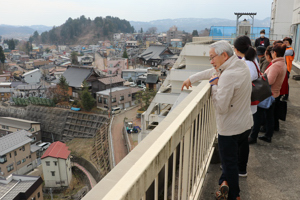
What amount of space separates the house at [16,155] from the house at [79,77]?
8532mm

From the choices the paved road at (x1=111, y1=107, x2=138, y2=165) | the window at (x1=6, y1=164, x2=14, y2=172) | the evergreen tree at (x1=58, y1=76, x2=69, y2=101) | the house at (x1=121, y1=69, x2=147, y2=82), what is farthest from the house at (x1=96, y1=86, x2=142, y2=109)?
the window at (x1=6, y1=164, x2=14, y2=172)

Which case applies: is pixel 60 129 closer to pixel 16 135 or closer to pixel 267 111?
pixel 16 135

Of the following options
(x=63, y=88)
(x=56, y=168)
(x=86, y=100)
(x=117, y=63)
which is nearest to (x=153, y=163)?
(x=56, y=168)

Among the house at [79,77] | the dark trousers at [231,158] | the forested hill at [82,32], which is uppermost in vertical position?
A: the forested hill at [82,32]

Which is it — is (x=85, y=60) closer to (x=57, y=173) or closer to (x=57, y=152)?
(x=57, y=152)

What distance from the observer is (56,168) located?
13.6 metres

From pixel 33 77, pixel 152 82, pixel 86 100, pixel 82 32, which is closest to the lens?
pixel 86 100

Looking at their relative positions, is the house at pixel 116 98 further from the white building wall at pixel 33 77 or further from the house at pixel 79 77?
the white building wall at pixel 33 77

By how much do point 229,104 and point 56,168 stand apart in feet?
45.8

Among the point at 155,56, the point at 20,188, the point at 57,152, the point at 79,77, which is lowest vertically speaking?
the point at 57,152

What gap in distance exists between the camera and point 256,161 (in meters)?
2.28

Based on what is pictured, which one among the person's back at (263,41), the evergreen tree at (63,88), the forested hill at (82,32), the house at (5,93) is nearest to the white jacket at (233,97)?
the person's back at (263,41)

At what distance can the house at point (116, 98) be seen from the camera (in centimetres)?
2121

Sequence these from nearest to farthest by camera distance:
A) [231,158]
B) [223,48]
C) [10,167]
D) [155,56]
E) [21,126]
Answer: [223,48]
[231,158]
[10,167]
[21,126]
[155,56]
